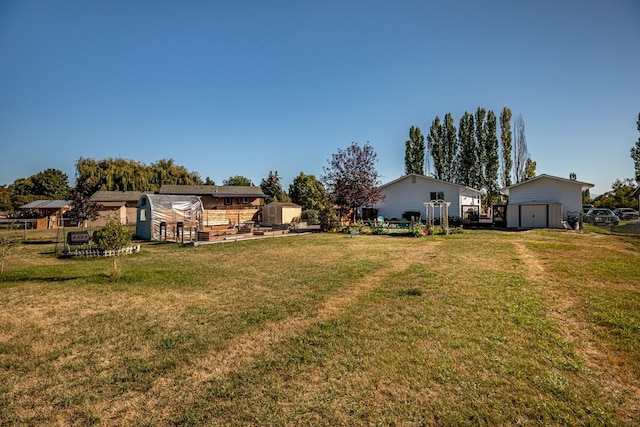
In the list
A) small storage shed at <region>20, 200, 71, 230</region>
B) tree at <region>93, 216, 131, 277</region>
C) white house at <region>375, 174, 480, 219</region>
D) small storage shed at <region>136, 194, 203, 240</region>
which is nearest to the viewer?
tree at <region>93, 216, 131, 277</region>

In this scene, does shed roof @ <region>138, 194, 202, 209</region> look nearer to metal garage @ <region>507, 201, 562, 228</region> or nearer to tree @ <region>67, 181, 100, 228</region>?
tree @ <region>67, 181, 100, 228</region>

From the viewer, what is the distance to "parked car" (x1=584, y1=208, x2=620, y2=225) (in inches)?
1060

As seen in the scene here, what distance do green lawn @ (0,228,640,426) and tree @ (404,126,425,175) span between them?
38.1 meters

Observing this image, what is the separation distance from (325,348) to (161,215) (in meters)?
19.7

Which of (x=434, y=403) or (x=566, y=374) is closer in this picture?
(x=434, y=403)

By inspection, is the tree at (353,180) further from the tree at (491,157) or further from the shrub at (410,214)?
the tree at (491,157)

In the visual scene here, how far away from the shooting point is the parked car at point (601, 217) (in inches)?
1060

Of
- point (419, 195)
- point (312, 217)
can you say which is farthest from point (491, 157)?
point (312, 217)

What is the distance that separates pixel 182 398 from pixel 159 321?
9.16ft

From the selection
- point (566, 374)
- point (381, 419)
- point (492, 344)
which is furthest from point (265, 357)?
point (566, 374)

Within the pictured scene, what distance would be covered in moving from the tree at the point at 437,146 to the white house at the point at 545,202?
18.8m

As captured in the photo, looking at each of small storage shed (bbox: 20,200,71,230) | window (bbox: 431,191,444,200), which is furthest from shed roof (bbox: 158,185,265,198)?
window (bbox: 431,191,444,200)

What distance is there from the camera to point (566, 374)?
3719 mm

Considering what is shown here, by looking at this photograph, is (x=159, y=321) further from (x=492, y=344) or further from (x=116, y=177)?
(x=116, y=177)
